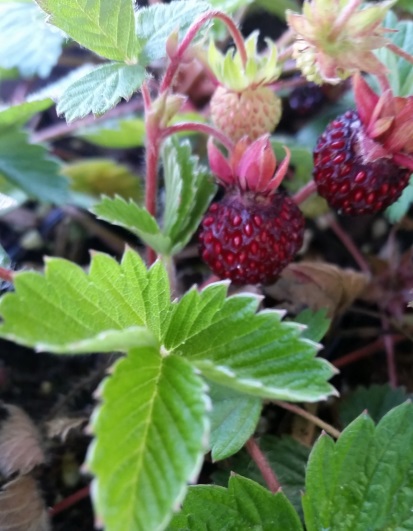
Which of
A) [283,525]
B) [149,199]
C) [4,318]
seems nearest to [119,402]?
[4,318]

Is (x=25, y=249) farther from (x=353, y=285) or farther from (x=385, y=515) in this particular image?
(x=385, y=515)

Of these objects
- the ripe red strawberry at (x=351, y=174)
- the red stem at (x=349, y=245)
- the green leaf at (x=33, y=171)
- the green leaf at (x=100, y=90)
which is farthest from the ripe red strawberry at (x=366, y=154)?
the green leaf at (x=33, y=171)

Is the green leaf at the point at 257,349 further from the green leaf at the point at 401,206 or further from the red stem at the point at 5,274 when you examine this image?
the green leaf at the point at 401,206

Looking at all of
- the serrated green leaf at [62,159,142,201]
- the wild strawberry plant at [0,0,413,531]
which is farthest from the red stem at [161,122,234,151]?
the serrated green leaf at [62,159,142,201]

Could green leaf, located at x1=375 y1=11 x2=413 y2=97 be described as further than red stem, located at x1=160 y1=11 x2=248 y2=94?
Yes

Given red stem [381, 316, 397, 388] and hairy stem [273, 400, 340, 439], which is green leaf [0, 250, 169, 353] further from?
red stem [381, 316, 397, 388]
